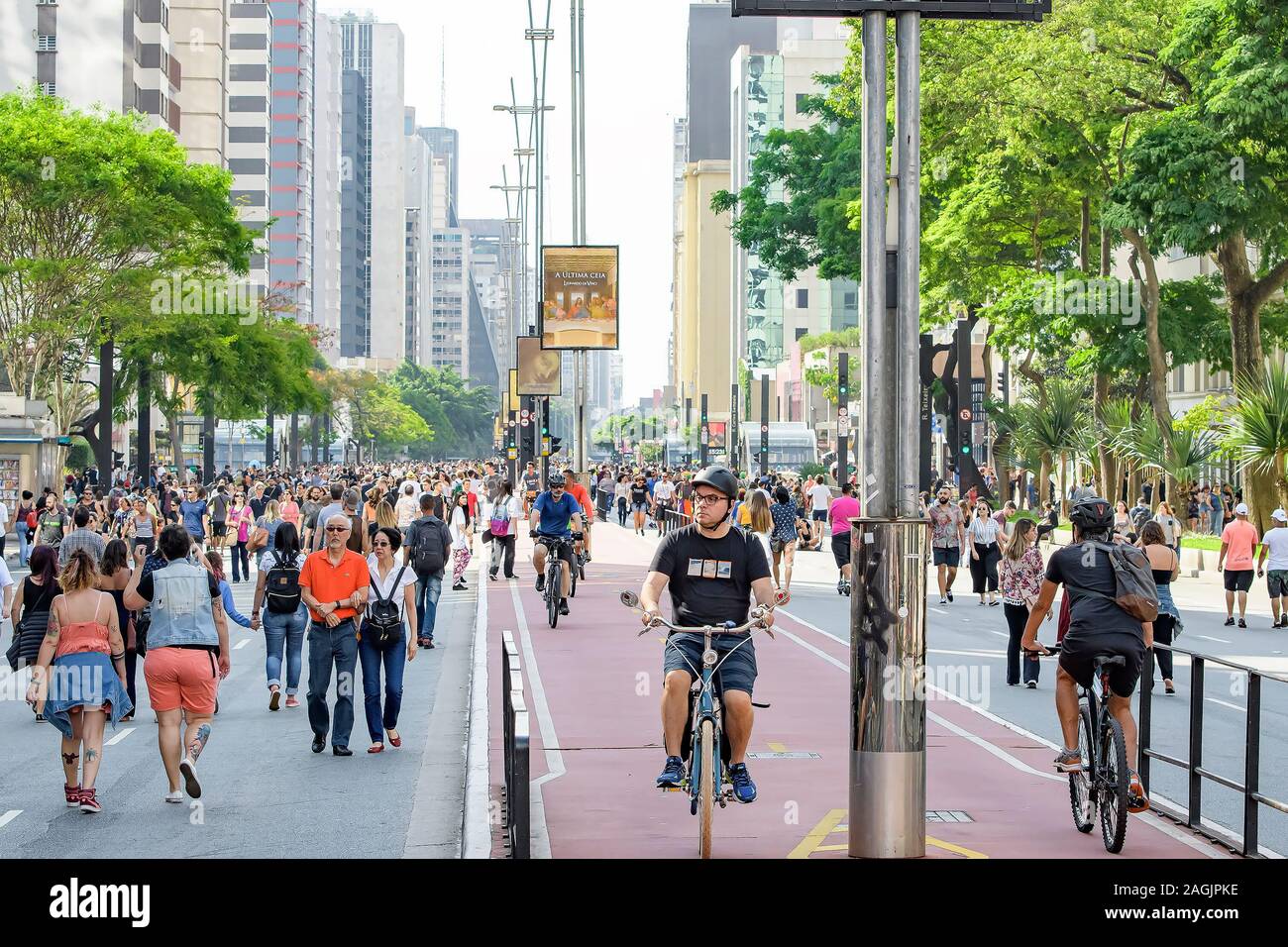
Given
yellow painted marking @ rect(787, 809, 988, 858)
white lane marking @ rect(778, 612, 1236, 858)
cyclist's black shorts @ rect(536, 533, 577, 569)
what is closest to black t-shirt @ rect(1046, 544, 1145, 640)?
white lane marking @ rect(778, 612, 1236, 858)

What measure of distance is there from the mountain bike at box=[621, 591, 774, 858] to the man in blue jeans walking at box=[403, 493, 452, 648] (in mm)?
11867

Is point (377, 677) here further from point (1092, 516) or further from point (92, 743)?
point (1092, 516)

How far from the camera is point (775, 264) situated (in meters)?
53.5

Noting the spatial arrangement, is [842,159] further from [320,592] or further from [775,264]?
[320,592]

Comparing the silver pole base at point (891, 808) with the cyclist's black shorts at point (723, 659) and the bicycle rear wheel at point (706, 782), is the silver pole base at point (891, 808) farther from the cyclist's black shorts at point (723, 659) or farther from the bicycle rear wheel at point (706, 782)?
the cyclist's black shorts at point (723, 659)

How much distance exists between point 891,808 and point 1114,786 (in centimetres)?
165

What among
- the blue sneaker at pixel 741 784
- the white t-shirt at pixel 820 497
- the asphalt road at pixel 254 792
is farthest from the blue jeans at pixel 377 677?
the white t-shirt at pixel 820 497

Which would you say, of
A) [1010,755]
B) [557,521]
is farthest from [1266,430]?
[1010,755]

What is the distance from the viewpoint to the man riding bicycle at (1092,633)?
9.16 m

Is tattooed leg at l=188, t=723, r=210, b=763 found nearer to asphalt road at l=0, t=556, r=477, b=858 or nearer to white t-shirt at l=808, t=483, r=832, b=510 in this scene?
asphalt road at l=0, t=556, r=477, b=858

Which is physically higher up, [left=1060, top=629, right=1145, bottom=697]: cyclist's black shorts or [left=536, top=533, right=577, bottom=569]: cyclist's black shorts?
[left=1060, top=629, right=1145, bottom=697]: cyclist's black shorts

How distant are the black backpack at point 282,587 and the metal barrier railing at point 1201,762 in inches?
303

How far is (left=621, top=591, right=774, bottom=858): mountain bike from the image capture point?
852cm
